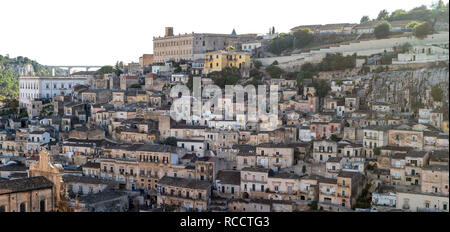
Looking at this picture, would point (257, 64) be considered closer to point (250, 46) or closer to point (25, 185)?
point (250, 46)

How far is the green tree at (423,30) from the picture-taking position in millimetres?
20547

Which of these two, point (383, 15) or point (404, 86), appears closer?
point (404, 86)

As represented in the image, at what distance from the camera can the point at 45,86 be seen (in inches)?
1089

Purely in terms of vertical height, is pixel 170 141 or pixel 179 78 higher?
pixel 179 78

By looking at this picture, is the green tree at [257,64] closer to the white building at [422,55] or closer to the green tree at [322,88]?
the green tree at [322,88]

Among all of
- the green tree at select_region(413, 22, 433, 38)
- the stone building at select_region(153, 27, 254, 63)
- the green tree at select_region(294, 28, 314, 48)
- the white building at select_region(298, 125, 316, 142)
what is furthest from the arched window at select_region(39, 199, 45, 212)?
the stone building at select_region(153, 27, 254, 63)

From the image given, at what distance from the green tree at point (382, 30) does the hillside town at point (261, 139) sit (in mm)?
305

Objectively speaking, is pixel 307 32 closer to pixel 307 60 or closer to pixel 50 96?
pixel 307 60

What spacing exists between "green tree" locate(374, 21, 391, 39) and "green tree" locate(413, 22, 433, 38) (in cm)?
228

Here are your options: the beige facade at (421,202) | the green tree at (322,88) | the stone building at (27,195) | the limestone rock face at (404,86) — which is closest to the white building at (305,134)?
the limestone rock face at (404,86)

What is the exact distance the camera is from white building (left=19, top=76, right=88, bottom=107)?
90.3 feet

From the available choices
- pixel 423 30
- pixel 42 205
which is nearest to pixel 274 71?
pixel 423 30

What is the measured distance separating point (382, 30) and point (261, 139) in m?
10.7
